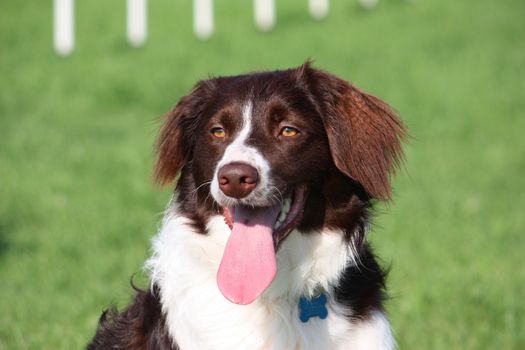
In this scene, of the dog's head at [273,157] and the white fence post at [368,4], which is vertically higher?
the dog's head at [273,157]

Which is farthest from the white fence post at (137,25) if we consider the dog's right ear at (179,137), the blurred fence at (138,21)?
the dog's right ear at (179,137)

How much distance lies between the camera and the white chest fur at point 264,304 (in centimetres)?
441

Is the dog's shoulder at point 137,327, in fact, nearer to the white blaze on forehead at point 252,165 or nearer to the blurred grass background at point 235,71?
the white blaze on forehead at point 252,165

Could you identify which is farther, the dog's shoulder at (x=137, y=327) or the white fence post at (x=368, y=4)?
the white fence post at (x=368, y=4)

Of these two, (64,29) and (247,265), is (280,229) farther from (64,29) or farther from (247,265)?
(64,29)

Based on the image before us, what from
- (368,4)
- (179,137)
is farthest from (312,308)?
(368,4)

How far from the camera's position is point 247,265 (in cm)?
424

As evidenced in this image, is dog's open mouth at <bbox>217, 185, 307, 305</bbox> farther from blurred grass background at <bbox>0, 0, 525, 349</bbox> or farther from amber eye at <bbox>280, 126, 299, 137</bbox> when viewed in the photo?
blurred grass background at <bbox>0, 0, 525, 349</bbox>

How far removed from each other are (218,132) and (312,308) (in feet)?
3.28

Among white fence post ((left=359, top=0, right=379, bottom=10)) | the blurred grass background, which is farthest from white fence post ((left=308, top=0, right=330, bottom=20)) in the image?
white fence post ((left=359, top=0, right=379, bottom=10))

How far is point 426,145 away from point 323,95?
9721 millimetres

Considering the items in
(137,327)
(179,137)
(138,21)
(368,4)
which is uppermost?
(179,137)

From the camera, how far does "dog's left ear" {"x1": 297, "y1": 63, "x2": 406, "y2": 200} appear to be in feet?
14.9

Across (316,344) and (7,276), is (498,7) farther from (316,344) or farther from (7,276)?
(316,344)
